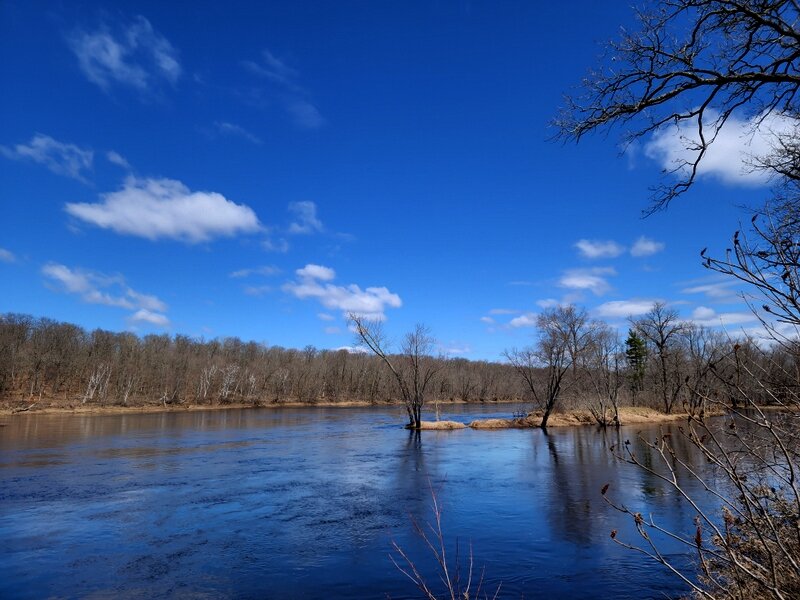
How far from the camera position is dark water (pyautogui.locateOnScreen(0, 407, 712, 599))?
29.0 ft

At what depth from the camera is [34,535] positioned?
1145cm

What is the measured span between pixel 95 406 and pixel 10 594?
62405mm

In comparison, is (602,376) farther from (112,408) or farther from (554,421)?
(112,408)

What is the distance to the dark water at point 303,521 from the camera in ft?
29.0

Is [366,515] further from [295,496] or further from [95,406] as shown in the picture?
[95,406]

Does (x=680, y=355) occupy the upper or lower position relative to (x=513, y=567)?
upper

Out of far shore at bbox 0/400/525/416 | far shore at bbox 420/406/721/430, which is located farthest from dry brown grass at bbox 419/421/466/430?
far shore at bbox 0/400/525/416

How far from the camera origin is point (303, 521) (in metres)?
12.6

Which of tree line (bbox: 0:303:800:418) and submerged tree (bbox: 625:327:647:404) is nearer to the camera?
tree line (bbox: 0:303:800:418)

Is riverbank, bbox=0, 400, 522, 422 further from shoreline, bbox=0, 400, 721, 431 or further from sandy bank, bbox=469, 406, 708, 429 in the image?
sandy bank, bbox=469, 406, 708, 429

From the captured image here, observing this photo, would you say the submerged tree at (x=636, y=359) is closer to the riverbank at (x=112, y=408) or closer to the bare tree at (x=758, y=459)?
the riverbank at (x=112, y=408)

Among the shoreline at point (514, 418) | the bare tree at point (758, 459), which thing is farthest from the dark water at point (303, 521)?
the shoreline at point (514, 418)

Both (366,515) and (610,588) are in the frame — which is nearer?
(610,588)

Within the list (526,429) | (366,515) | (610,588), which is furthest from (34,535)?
(526,429)
